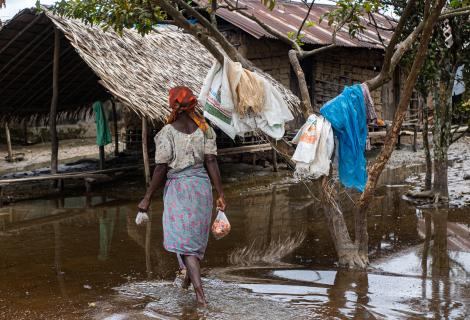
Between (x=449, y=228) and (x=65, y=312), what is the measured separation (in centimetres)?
470

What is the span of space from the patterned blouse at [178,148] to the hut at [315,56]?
9.04 meters

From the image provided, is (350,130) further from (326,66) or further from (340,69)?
(340,69)

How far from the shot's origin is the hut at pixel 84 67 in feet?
30.7

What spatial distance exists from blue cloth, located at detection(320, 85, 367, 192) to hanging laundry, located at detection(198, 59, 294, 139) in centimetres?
40

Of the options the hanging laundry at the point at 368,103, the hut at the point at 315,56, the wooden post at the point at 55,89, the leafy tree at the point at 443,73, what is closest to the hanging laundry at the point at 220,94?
the hanging laundry at the point at 368,103

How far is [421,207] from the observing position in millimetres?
8305

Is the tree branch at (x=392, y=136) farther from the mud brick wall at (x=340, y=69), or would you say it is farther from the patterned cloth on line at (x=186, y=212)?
the mud brick wall at (x=340, y=69)

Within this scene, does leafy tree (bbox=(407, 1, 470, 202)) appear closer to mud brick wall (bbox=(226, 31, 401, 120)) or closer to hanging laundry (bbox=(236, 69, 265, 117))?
hanging laundry (bbox=(236, 69, 265, 117))

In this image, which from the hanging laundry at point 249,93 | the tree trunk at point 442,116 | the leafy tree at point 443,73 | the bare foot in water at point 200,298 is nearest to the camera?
the bare foot in water at point 200,298

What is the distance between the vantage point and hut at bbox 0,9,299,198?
9344 mm

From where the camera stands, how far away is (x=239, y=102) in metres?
4.75

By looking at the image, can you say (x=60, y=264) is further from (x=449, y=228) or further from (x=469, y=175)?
(x=469, y=175)

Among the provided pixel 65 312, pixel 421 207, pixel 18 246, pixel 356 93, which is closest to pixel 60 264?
pixel 18 246

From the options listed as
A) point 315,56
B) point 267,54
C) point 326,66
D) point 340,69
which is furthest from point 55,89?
point 340,69
